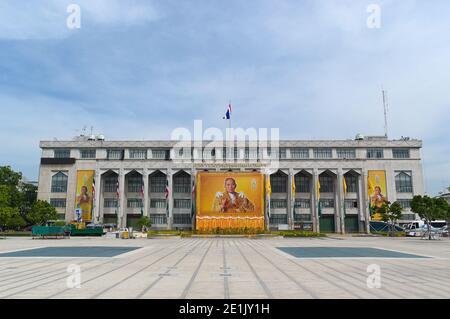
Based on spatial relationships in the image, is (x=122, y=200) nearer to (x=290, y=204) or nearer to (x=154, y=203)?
(x=154, y=203)

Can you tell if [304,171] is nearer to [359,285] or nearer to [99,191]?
A: [99,191]

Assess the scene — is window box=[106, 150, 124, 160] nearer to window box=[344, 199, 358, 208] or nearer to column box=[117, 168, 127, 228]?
column box=[117, 168, 127, 228]

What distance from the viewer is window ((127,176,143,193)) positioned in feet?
249

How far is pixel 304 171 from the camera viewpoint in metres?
73.1

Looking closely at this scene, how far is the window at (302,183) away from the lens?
75438mm

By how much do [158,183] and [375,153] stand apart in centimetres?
4676

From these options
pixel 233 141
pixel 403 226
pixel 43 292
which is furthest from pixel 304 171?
pixel 43 292

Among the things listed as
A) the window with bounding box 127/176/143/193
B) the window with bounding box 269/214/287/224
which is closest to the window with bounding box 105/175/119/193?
the window with bounding box 127/176/143/193

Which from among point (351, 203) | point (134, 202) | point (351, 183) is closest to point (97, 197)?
point (134, 202)

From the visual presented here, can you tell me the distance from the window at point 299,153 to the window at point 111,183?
1499 inches

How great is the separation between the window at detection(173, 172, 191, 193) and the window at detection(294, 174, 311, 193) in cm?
2290

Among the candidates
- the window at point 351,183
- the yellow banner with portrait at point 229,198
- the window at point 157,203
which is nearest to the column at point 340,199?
the window at point 351,183

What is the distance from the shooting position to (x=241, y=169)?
235 ft

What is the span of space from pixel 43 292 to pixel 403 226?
7296 centimetres
